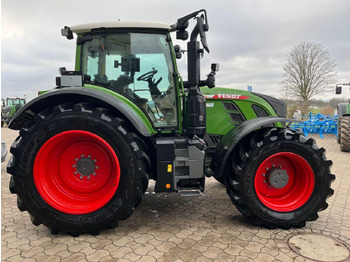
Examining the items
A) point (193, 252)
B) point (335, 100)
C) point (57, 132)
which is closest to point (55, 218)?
point (57, 132)

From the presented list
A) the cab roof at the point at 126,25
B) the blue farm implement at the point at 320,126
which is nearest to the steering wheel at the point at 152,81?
the cab roof at the point at 126,25

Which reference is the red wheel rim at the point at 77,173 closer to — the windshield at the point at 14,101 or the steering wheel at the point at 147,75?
the steering wheel at the point at 147,75

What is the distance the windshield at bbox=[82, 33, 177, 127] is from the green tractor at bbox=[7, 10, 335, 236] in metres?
0.01

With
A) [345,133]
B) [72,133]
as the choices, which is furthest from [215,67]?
[345,133]

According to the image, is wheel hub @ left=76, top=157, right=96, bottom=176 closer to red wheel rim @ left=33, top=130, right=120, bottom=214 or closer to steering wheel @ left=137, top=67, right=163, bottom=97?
red wheel rim @ left=33, top=130, right=120, bottom=214

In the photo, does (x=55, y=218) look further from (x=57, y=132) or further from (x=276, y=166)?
(x=276, y=166)

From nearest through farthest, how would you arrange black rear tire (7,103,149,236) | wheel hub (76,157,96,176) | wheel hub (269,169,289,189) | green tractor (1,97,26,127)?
black rear tire (7,103,149,236), wheel hub (76,157,96,176), wheel hub (269,169,289,189), green tractor (1,97,26,127)

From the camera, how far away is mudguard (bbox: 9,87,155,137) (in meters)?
2.80

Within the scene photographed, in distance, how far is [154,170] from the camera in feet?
10.4

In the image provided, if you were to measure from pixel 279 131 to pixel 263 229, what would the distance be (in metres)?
1.16

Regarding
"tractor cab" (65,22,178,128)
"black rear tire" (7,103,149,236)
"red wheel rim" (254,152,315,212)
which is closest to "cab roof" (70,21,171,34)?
"tractor cab" (65,22,178,128)

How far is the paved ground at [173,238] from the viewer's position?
2.49 metres

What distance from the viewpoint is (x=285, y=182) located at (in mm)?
3119

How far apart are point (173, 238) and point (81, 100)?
6.21 ft
